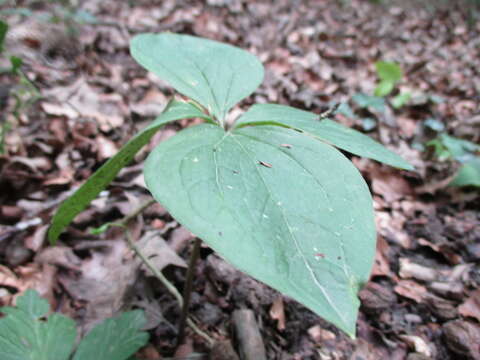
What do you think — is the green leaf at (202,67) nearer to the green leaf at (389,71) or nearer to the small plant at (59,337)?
the small plant at (59,337)

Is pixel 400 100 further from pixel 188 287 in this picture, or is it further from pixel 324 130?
pixel 188 287

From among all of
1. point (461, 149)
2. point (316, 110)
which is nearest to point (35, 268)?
point (316, 110)

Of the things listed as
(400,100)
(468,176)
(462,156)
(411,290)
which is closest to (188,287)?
(411,290)

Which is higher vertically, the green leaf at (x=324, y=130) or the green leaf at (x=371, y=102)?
the green leaf at (x=324, y=130)

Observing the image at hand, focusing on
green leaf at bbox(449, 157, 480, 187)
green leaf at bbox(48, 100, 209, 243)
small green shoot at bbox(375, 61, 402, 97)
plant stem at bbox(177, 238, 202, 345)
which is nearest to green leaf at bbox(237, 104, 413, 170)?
green leaf at bbox(48, 100, 209, 243)

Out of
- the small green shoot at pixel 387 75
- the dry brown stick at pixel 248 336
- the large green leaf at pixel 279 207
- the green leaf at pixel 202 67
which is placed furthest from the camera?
the small green shoot at pixel 387 75

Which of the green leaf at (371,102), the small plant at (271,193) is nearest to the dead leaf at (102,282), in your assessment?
the small plant at (271,193)

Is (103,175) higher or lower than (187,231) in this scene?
higher
